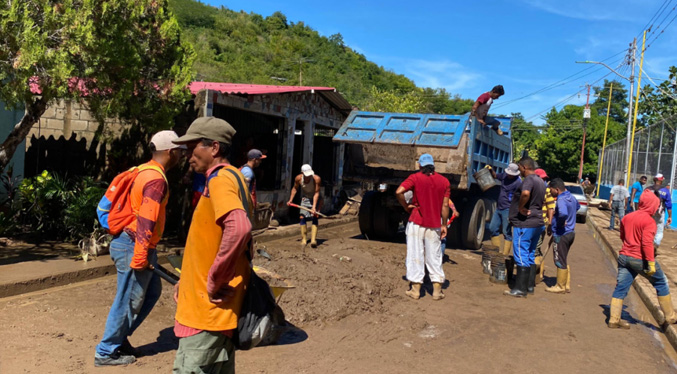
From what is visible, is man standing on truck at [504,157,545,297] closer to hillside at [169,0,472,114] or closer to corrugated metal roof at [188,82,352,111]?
corrugated metal roof at [188,82,352,111]

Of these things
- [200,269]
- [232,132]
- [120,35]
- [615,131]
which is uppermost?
[615,131]

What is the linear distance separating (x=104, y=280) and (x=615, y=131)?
184 ft

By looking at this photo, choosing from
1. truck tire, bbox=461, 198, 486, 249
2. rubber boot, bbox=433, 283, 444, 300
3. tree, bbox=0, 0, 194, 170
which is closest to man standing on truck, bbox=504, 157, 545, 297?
rubber boot, bbox=433, 283, 444, 300

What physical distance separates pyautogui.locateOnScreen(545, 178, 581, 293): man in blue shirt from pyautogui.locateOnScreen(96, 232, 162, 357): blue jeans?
5737 mm

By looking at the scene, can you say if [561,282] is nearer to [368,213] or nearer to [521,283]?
[521,283]

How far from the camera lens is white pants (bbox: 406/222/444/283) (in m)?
6.75

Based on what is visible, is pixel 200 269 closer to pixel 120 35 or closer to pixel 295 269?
pixel 295 269

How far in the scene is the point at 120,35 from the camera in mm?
6668

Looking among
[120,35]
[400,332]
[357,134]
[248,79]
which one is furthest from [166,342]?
[248,79]

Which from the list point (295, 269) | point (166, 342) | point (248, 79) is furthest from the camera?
point (248, 79)

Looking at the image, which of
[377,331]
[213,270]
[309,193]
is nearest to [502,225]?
[309,193]

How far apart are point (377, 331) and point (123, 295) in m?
2.58

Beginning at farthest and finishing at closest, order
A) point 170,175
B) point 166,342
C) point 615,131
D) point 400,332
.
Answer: point 615,131 < point 170,175 < point 400,332 < point 166,342

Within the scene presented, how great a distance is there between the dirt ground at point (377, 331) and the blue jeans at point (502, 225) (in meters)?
1.60
